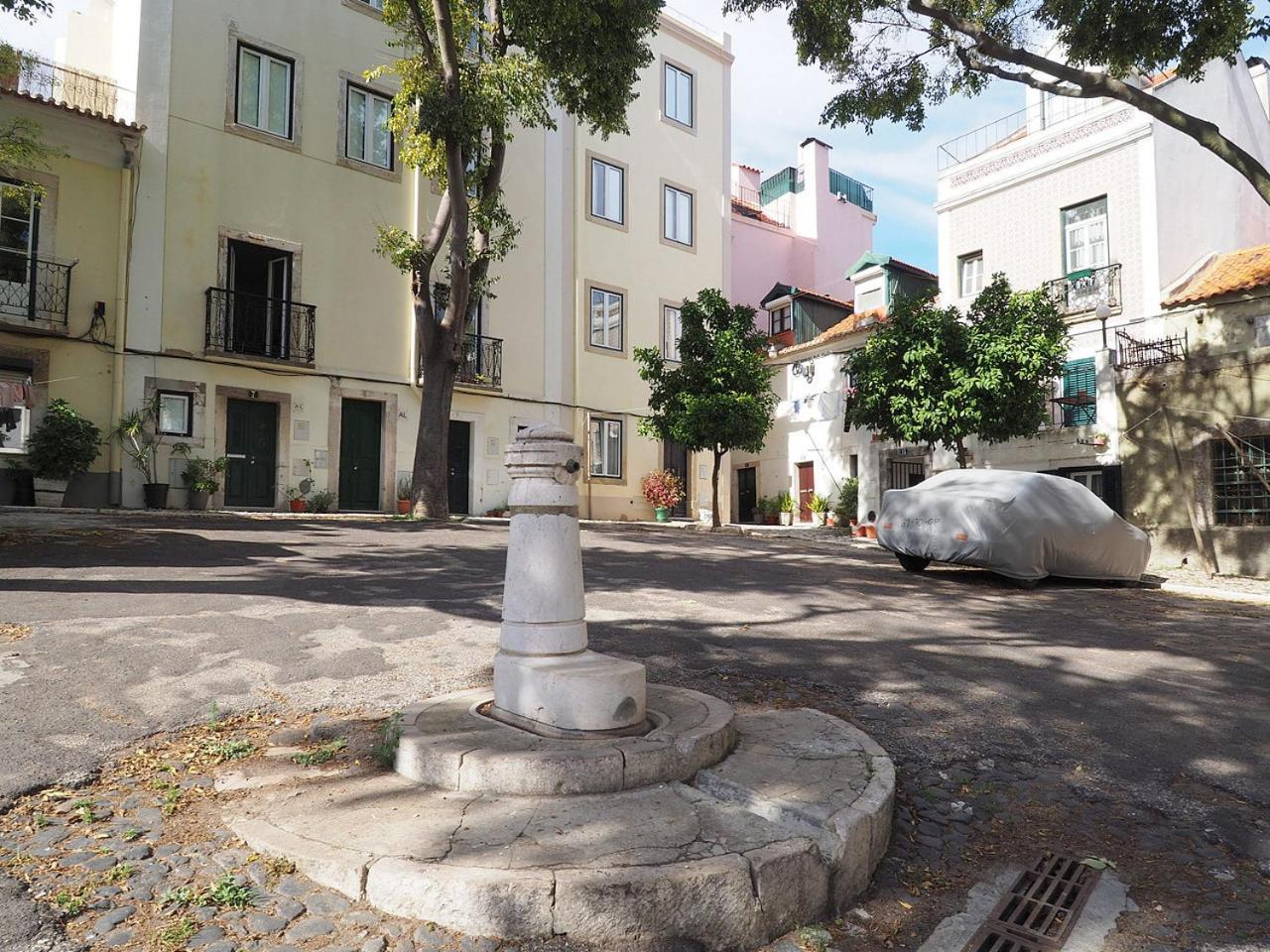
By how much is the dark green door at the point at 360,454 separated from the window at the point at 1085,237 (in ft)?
51.0

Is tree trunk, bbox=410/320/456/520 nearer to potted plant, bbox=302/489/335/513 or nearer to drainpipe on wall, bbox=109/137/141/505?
potted plant, bbox=302/489/335/513

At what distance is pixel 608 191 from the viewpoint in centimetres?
2266

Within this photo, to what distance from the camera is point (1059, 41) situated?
1004cm

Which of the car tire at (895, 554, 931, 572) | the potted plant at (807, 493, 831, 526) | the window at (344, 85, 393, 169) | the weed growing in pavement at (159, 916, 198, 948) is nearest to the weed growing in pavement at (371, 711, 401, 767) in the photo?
the weed growing in pavement at (159, 916, 198, 948)

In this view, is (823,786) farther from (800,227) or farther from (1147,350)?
(800,227)

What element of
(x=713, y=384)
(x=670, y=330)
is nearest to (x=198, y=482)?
(x=713, y=384)

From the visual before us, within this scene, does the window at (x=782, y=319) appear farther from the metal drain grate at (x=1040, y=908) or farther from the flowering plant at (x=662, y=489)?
the metal drain grate at (x=1040, y=908)

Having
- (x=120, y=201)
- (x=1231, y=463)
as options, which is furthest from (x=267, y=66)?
(x=1231, y=463)

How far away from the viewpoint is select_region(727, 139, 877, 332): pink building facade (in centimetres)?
2912


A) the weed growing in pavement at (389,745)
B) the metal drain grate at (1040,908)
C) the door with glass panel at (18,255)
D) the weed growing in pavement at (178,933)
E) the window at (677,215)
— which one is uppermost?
the window at (677,215)

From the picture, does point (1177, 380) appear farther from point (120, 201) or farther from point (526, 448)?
point (120, 201)

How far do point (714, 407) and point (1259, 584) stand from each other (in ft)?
32.3

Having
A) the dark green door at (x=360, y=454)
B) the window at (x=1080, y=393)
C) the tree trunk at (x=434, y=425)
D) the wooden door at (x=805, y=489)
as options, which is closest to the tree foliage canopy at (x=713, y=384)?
the tree trunk at (x=434, y=425)

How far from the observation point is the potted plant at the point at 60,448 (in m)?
13.3
